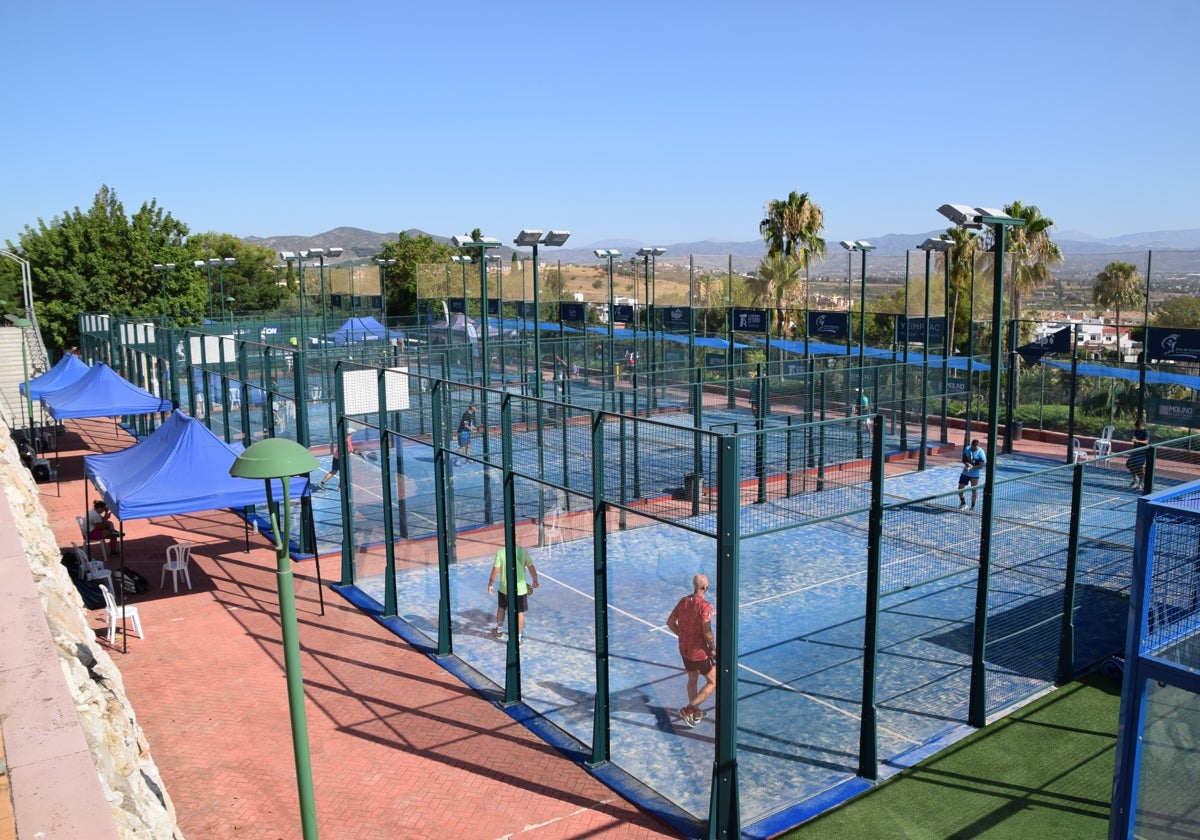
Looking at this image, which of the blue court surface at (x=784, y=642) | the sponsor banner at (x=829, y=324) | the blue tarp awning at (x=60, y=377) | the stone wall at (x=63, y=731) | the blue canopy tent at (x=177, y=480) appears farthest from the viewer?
the sponsor banner at (x=829, y=324)

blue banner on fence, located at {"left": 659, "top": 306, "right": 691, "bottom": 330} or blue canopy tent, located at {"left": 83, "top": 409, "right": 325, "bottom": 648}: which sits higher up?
blue banner on fence, located at {"left": 659, "top": 306, "right": 691, "bottom": 330}

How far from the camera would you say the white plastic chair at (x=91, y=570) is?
14766 millimetres

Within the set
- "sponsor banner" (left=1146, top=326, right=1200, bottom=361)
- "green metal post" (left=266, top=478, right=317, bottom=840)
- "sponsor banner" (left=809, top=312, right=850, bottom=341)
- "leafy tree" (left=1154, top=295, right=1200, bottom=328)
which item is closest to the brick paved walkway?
"green metal post" (left=266, top=478, right=317, bottom=840)

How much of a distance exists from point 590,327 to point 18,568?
39.7 m

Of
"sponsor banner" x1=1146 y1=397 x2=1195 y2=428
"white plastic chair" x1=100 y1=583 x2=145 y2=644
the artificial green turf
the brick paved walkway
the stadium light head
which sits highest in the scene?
the stadium light head

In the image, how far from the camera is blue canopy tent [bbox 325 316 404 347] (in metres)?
36.1

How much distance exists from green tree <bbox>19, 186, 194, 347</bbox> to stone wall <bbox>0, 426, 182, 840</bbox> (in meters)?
41.4

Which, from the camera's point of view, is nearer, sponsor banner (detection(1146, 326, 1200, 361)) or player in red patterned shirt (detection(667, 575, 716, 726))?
player in red patterned shirt (detection(667, 575, 716, 726))

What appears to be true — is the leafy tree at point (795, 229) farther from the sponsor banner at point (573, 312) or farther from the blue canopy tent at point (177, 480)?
the blue canopy tent at point (177, 480)

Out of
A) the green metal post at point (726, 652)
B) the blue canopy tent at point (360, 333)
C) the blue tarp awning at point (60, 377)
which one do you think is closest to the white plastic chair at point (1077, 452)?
the green metal post at point (726, 652)

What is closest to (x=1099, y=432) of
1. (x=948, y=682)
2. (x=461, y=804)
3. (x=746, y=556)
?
(x=746, y=556)

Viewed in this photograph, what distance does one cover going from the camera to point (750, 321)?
113 feet

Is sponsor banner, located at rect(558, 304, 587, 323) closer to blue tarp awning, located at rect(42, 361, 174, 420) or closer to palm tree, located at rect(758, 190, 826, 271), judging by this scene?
palm tree, located at rect(758, 190, 826, 271)

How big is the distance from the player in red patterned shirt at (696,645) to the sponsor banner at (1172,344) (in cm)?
1874
